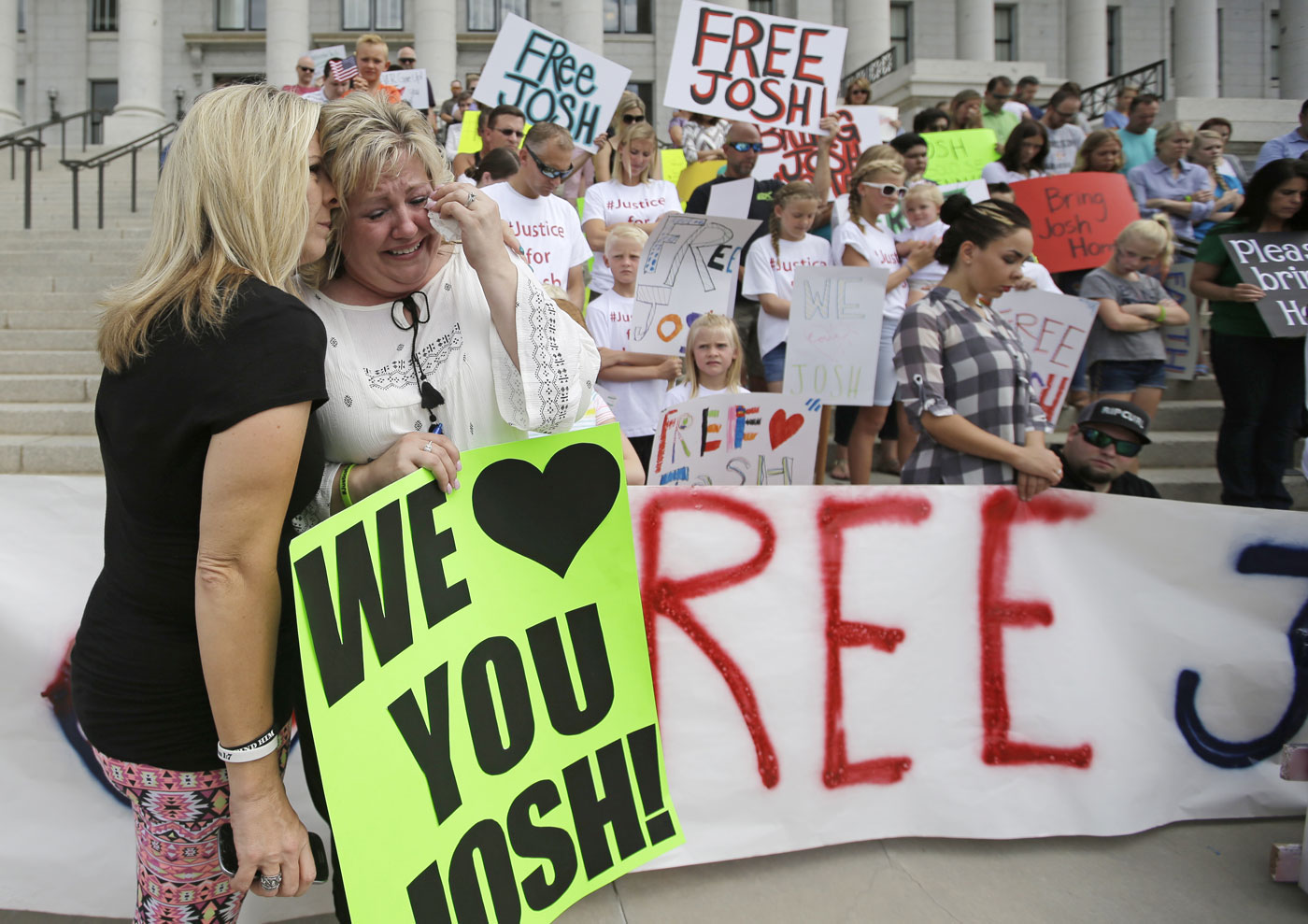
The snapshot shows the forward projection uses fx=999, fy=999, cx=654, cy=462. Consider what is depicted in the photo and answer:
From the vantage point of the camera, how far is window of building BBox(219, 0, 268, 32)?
1221 inches

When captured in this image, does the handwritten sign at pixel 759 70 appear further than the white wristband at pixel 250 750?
Yes

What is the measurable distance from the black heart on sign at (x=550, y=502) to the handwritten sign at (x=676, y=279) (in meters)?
3.07

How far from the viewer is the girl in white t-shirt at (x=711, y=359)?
4.40m

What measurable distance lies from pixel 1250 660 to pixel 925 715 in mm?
1080

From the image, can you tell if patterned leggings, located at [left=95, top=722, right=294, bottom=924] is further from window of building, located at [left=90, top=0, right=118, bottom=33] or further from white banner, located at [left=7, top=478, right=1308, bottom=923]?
window of building, located at [left=90, top=0, right=118, bottom=33]

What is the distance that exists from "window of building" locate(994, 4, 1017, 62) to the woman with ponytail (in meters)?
33.3

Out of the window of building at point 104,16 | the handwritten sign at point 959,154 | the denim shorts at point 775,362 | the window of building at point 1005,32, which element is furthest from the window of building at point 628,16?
the denim shorts at point 775,362

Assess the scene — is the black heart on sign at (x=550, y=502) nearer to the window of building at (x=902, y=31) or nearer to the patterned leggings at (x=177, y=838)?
the patterned leggings at (x=177, y=838)

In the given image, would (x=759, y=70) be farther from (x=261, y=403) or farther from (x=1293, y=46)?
(x=1293, y=46)

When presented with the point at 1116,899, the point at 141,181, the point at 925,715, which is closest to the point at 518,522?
the point at 925,715

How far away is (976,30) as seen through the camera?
2583 centimetres

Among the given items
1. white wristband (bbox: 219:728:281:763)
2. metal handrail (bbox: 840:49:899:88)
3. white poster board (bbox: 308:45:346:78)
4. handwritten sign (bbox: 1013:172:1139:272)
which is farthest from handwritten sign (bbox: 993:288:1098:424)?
metal handrail (bbox: 840:49:899:88)

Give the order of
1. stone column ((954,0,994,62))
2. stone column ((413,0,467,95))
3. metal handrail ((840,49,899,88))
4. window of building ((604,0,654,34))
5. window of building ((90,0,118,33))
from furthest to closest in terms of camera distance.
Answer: window of building ((604,0,654,34)), window of building ((90,0,118,33)), stone column ((954,0,994,62)), stone column ((413,0,467,95)), metal handrail ((840,49,899,88))

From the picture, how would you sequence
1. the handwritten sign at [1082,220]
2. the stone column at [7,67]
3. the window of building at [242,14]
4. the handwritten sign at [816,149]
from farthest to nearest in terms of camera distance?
the window of building at [242,14] → the stone column at [7,67] → the handwritten sign at [816,149] → the handwritten sign at [1082,220]
